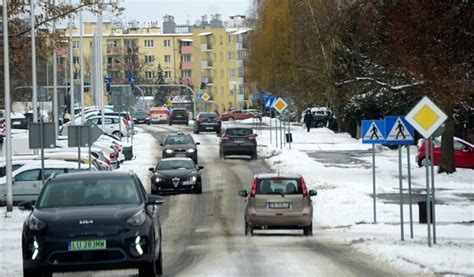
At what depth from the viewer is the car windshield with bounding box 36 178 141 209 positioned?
1587 centimetres

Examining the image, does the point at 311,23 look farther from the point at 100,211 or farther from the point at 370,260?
the point at 100,211

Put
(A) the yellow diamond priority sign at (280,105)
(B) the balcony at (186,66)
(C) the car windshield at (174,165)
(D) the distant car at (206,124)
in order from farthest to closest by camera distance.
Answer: (B) the balcony at (186,66) → (D) the distant car at (206,124) → (A) the yellow diamond priority sign at (280,105) → (C) the car windshield at (174,165)

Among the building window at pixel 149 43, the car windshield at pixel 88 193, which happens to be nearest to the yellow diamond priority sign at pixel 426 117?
the car windshield at pixel 88 193

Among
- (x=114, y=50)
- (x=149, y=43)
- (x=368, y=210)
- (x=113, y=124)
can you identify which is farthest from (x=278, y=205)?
(x=149, y=43)

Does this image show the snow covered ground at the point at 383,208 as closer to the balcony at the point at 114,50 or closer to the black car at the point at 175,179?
the black car at the point at 175,179

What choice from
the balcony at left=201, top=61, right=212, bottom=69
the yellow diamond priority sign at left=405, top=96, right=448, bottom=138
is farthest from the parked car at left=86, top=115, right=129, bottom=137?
the balcony at left=201, top=61, right=212, bottom=69

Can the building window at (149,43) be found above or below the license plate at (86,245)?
above

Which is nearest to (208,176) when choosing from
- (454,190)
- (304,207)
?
(454,190)

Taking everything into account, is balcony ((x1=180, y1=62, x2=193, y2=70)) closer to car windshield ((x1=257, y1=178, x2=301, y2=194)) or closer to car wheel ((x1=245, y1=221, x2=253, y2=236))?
car windshield ((x1=257, y1=178, x2=301, y2=194))

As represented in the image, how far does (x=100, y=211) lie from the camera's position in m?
15.2

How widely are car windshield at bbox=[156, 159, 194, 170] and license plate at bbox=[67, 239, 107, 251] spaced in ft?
80.2

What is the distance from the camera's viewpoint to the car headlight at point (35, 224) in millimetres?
14898

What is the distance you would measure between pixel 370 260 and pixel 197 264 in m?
3.05

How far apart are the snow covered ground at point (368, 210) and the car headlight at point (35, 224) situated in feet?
8.46
